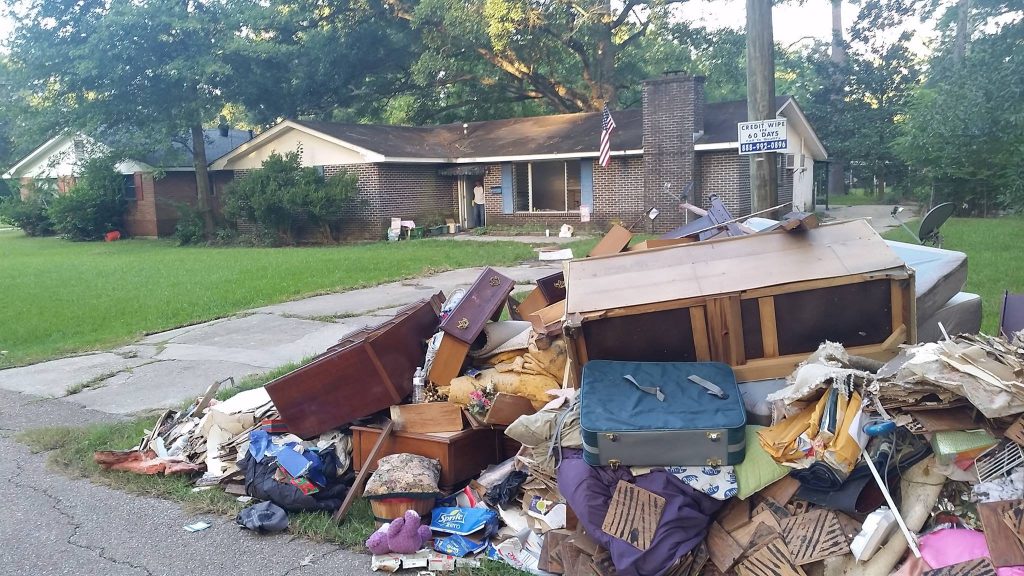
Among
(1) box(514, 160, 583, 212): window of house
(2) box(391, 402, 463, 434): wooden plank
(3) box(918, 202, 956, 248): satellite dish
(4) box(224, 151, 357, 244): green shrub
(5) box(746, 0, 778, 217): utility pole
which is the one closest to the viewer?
(2) box(391, 402, 463, 434): wooden plank

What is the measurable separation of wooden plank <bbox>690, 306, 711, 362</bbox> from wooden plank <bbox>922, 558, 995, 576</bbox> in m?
1.66

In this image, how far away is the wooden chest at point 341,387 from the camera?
199 inches

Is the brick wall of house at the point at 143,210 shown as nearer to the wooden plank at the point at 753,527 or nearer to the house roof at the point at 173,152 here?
the house roof at the point at 173,152

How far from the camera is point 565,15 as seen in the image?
26312mm

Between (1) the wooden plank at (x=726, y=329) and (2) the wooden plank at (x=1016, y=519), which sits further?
(1) the wooden plank at (x=726, y=329)

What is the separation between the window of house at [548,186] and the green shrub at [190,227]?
10410mm

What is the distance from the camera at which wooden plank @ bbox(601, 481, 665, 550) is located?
11.5 feet

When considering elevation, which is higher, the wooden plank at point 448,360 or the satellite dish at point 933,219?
the satellite dish at point 933,219

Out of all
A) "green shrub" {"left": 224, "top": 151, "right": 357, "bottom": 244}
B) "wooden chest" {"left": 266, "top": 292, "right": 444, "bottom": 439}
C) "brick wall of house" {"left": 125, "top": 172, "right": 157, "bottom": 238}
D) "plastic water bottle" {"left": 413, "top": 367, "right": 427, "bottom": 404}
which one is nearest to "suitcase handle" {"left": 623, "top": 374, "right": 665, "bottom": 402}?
"plastic water bottle" {"left": 413, "top": 367, "right": 427, "bottom": 404}

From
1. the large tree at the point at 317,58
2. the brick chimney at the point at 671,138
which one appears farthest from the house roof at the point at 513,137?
the large tree at the point at 317,58

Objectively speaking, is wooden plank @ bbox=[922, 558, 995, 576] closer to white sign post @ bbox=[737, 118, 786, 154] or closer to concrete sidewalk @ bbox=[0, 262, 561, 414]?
white sign post @ bbox=[737, 118, 786, 154]

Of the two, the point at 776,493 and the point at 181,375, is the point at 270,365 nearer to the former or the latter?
the point at 181,375

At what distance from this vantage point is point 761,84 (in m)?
7.48

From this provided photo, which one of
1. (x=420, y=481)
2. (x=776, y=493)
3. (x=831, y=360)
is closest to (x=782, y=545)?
(x=776, y=493)
